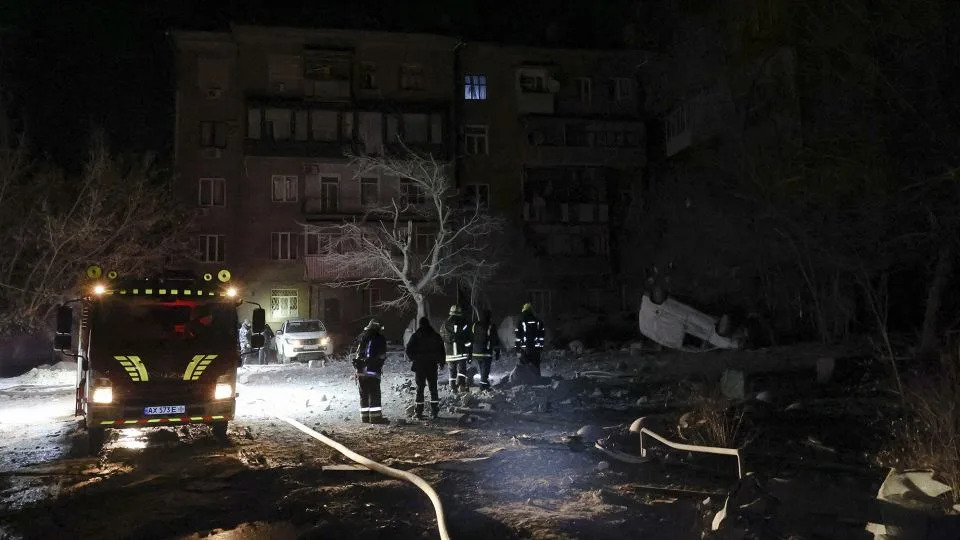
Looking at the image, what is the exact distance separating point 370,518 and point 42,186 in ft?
67.6

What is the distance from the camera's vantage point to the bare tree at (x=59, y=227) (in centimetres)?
Result: 2059

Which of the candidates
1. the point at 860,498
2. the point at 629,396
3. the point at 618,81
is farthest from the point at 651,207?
the point at 860,498

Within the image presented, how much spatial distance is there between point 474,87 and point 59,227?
2335cm

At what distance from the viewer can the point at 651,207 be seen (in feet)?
124

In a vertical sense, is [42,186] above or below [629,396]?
above

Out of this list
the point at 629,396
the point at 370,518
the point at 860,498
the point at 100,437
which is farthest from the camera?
the point at 629,396

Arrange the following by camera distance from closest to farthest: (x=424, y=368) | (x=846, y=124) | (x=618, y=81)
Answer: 1. (x=846, y=124)
2. (x=424, y=368)
3. (x=618, y=81)

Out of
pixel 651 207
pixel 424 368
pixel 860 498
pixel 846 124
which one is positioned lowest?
pixel 860 498

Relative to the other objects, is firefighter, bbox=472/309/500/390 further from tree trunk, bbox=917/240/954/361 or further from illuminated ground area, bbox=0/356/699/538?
tree trunk, bbox=917/240/954/361

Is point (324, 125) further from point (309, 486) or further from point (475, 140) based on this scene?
point (309, 486)

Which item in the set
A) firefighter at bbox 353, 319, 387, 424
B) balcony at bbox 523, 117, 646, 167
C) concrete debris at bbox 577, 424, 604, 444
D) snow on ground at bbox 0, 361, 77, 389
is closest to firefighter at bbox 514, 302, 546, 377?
firefighter at bbox 353, 319, 387, 424

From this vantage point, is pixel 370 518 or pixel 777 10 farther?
pixel 777 10

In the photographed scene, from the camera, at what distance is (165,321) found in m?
10.0

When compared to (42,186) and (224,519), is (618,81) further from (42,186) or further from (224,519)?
(224,519)
